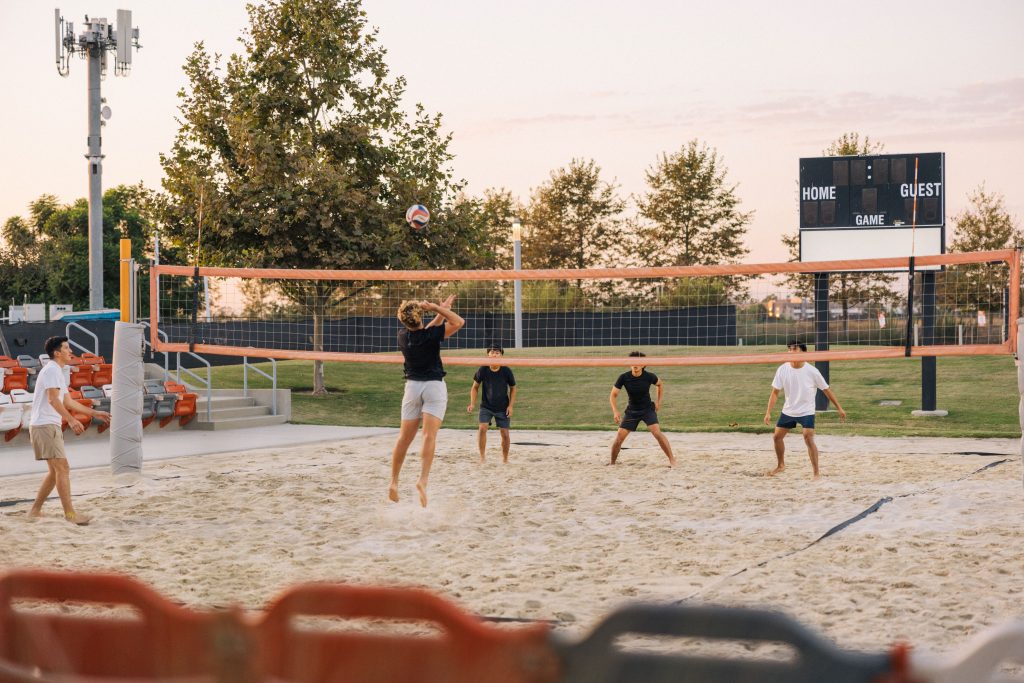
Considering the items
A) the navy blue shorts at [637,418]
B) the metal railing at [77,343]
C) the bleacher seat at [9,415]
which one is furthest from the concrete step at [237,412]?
the navy blue shorts at [637,418]

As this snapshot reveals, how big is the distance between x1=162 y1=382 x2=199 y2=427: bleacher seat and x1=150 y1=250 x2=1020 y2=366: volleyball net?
91 centimetres

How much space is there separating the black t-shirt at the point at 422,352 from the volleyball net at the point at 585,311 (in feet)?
2.95

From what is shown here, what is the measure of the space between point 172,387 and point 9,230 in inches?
1701

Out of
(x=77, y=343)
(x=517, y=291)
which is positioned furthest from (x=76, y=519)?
(x=77, y=343)

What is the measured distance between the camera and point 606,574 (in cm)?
610

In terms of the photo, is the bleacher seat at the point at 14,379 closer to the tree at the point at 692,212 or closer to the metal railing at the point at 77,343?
the metal railing at the point at 77,343

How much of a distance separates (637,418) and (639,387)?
42 centimetres

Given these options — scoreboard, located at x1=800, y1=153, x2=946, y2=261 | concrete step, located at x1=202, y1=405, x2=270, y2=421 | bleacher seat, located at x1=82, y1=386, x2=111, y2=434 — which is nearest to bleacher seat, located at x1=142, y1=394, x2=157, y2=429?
bleacher seat, located at x1=82, y1=386, x2=111, y2=434

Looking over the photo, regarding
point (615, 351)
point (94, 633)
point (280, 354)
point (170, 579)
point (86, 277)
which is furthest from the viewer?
point (86, 277)

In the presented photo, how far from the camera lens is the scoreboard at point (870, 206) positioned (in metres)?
16.8

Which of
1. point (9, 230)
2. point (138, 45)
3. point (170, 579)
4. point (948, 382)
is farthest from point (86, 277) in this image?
point (170, 579)

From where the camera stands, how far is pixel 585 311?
26.4 metres

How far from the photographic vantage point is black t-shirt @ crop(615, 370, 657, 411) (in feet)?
35.5

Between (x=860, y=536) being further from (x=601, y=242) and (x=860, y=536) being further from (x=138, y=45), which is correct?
(x=601, y=242)
